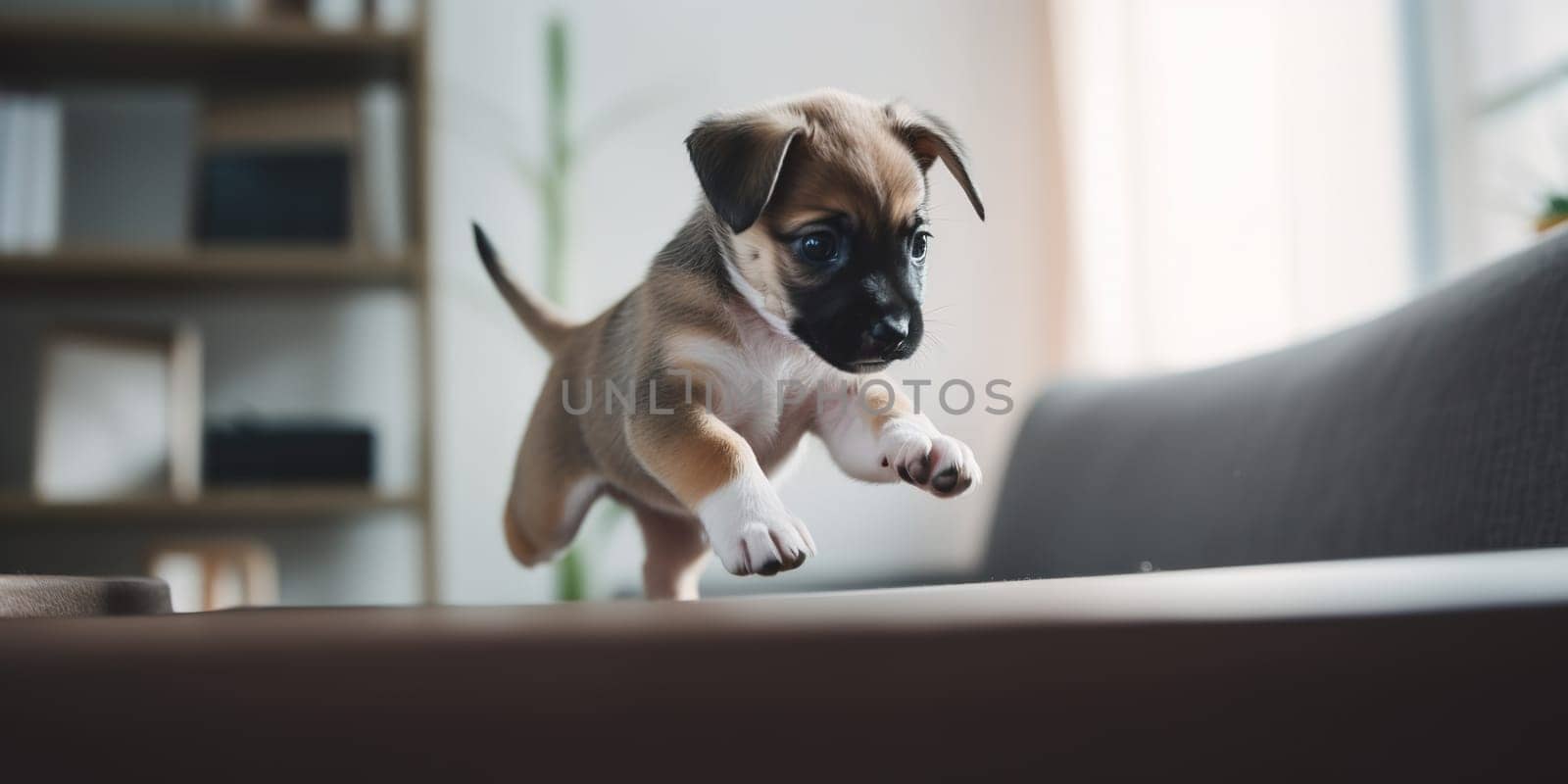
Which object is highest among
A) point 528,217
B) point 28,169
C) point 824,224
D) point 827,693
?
point 28,169

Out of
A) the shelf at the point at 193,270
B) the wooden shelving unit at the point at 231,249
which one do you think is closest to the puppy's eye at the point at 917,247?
the wooden shelving unit at the point at 231,249

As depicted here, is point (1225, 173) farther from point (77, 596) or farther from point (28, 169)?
point (28, 169)

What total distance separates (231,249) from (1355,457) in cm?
91

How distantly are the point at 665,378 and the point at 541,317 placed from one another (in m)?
0.07

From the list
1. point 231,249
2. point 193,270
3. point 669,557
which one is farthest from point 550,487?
point 193,270

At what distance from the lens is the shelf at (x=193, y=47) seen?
133 centimetres

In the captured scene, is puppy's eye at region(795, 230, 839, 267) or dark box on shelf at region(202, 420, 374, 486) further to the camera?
dark box on shelf at region(202, 420, 374, 486)

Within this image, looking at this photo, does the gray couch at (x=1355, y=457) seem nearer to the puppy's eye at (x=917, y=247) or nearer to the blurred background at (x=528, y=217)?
the blurred background at (x=528, y=217)

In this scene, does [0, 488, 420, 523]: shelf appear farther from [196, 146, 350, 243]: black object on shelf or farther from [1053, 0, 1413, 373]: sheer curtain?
[1053, 0, 1413, 373]: sheer curtain

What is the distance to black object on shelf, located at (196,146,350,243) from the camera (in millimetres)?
576

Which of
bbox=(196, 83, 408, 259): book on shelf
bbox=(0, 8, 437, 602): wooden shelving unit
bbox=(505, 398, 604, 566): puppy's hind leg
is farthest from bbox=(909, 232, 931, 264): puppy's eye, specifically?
A: bbox=(0, 8, 437, 602): wooden shelving unit

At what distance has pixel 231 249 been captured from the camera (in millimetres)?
957

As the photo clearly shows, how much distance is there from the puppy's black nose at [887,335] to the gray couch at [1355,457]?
0.29 meters

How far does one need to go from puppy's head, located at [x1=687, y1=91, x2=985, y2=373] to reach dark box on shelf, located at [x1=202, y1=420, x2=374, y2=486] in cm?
97
